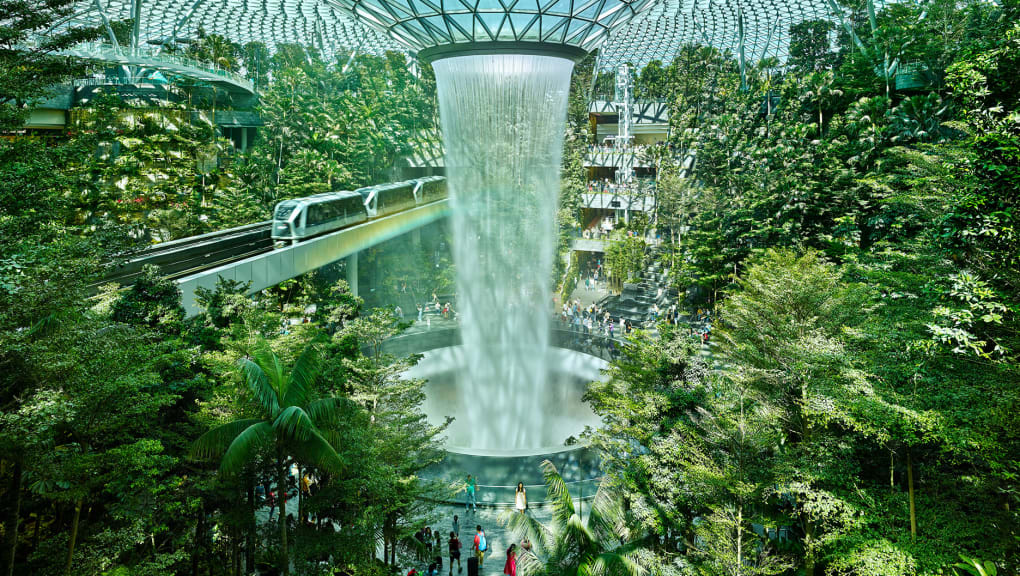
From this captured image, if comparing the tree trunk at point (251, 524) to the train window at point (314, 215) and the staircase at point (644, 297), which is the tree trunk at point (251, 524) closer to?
the train window at point (314, 215)

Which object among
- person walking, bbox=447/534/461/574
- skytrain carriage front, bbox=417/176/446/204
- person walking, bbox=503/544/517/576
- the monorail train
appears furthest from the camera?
skytrain carriage front, bbox=417/176/446/204

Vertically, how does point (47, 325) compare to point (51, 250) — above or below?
below

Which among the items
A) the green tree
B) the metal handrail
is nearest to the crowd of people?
the metal handrail

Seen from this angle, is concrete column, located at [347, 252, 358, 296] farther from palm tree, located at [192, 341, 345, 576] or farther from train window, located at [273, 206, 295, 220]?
palm tree, located at [192, 341, 345, 576]

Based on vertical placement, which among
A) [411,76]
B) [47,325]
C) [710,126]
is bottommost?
[47,325]

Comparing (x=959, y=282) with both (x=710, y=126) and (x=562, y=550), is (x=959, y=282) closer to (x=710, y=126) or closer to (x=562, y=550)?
(x=562, y=550)

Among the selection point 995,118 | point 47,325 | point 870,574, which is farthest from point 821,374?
point 47,325

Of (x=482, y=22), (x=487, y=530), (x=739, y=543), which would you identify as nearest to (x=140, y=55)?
(x=482, y=22)
